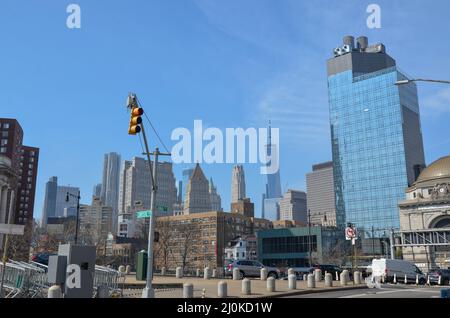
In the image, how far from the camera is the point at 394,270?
40656mm

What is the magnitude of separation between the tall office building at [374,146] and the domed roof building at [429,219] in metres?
58.3

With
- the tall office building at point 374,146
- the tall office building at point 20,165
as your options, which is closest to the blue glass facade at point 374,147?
the tall office building at point 374,146

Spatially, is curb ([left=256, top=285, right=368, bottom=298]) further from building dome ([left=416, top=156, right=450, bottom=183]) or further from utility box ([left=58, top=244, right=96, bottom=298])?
building dome ([left=416, top=156, right=450, bottom=183])

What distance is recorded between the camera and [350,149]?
180625 millimetres

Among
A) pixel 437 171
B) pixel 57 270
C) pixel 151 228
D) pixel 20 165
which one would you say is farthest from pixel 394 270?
pixel 20 165

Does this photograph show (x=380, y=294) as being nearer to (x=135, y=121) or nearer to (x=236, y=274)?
(x=236, y=274)

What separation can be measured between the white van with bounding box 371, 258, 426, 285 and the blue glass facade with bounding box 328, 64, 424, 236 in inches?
5040

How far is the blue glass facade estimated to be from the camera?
547ft

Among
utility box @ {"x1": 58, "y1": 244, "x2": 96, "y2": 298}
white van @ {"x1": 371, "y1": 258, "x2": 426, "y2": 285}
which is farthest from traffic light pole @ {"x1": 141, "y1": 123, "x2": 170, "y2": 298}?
white van @ {"x1": 371, "y1": 258, "x2": 426, "y2": 285}

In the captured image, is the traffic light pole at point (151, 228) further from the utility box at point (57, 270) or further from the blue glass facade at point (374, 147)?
the blue glass facade at point (374, 147)

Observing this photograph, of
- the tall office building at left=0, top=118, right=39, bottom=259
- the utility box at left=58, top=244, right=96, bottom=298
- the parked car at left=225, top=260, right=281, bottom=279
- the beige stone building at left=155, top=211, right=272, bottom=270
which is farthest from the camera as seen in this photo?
the beige stone building at left=155, top=211, right=272, bottom=270

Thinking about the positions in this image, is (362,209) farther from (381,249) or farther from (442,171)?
(442,171)

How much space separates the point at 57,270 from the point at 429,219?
94382 millimetres
